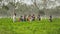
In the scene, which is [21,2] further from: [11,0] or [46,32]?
[46,32]

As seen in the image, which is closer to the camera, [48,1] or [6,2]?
[6,2]

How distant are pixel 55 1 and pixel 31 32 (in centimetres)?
990

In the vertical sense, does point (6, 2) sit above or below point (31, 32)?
above

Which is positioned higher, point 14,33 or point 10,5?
point 10,5

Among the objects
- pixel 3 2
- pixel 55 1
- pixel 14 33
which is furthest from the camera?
pixel 55 1

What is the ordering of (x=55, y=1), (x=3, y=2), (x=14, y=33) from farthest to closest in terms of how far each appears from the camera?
(x=55, y=1), (x=3, y=2), (x=14, y=33)

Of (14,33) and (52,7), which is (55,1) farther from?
(14,33)

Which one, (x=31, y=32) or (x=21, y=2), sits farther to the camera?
(x=21, y=2)

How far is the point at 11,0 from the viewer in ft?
53.5

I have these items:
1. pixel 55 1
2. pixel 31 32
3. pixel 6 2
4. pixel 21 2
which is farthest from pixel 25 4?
pixel 31 32

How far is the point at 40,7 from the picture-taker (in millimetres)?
16750

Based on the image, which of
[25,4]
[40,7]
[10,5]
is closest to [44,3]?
[40,7]

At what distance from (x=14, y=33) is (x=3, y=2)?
8.64 metres

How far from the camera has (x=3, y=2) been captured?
15.9m
